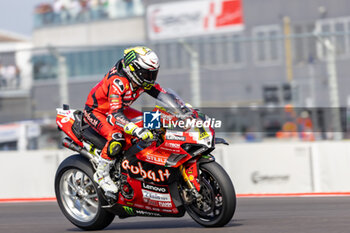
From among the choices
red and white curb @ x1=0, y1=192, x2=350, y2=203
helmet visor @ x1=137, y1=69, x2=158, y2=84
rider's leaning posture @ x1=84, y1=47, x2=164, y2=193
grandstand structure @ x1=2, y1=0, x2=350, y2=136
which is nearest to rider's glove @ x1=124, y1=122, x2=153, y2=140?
rider's leaning posture @ x1=84, y1=47, x2=164, y2=193

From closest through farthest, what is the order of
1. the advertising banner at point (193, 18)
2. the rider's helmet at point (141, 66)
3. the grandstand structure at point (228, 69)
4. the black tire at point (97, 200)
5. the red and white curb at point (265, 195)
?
the rider's helmet at point (141, 66) < the black tire at point (97, 200) < the red and white curb at point (265, 195) < the grandstand structure at point (228, 69) < the advertising banner at point (193, 18)

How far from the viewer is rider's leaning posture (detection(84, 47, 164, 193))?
6.89 meters

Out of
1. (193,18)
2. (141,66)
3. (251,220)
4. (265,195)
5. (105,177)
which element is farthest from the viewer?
(193,18)

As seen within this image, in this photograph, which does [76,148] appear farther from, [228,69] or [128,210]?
[228,69]

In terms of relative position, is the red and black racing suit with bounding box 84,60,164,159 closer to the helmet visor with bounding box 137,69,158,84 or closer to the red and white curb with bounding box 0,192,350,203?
the helmet visor with bounding box 137,69,158,84

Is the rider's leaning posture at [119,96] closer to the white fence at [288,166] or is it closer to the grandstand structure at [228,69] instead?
the white fence at [288,166]

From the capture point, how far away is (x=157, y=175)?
6918mm

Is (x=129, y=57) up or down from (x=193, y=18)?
down

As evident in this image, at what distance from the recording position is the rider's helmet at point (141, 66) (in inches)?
270

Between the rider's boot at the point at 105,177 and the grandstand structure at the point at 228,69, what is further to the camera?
the grandstand structure at the point at 228,69

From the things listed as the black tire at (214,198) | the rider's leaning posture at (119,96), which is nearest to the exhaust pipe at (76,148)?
the rider's leaning posture at (119,96)

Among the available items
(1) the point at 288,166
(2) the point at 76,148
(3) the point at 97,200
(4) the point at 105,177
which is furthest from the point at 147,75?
(1) the point at 288,166

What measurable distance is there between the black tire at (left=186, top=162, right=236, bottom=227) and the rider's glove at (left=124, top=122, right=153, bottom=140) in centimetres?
58

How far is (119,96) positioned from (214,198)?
54.9 inches
